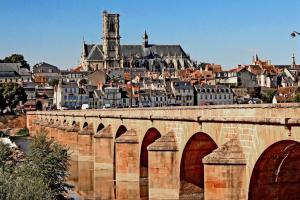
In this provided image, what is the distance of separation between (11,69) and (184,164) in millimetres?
126425

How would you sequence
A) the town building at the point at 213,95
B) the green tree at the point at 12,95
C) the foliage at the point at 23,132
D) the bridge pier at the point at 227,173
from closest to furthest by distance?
the bridge pier at the point at 227,173, the foliage at the point at 23,132, the town building at the point at 213,95, the green tree at the point at 12,95

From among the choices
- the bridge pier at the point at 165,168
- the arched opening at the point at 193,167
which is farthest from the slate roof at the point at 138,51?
the arched opening at the point at 193,167

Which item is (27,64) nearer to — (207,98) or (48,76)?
(48,76)

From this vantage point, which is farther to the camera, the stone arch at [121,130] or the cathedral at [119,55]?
the cathedral at [119,55]

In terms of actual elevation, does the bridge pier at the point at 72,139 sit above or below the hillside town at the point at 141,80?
below

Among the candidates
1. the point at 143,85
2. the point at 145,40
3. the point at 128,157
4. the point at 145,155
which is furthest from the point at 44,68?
the point at 145,155

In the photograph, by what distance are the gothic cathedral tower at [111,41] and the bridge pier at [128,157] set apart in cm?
13119

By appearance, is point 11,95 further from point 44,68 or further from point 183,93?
point 44,68

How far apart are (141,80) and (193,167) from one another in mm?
110249

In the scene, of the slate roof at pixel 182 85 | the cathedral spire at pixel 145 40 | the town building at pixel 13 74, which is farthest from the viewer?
the cathedral spire at pixel 145 40

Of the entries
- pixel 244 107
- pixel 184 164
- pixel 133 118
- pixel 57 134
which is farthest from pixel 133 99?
pixel 244 107

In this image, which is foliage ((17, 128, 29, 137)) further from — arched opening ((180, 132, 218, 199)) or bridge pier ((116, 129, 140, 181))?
arched opening ((180, 132, 218, 199))

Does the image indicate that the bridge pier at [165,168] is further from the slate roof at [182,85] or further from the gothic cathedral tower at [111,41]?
the gothic cathedral tower at [111,41]

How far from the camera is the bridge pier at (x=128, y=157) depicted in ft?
123
